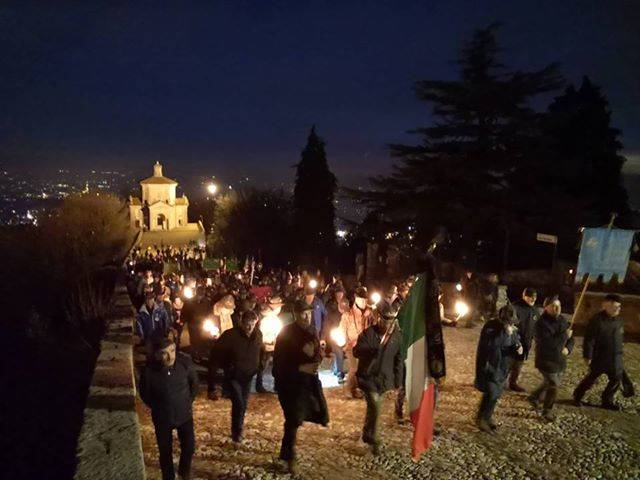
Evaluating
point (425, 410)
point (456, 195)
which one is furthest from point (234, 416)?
point (456, 195)

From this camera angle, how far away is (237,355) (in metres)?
5.88

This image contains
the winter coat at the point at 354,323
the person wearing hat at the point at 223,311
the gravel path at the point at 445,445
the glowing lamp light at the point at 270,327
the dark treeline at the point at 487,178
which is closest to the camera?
the gravel path at the point at 445,445

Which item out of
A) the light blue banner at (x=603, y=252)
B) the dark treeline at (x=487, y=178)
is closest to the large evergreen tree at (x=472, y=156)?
the dark treeline at (x=487, y=178)

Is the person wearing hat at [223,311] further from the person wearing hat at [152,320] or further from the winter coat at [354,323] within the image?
the winter coat at [354,323]

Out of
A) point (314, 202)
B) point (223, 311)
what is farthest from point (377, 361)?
point (314, 202)

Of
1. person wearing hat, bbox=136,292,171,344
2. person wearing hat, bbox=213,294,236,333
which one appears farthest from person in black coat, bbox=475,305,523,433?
person wearing hat, bbox=136,292,171,344

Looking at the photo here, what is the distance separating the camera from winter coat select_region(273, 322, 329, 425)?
206 inches

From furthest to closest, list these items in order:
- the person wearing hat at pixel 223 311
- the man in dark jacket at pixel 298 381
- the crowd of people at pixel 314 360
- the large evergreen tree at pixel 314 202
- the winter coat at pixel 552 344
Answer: the large evergreen tree at pixel 314 202, the person wearing hat at pixel 223 311, the winter coat at pixel 552 344, the man in dark jacket at pixel 298 381, the crowd of people at pixel 314 360

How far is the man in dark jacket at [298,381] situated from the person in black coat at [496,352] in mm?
2178

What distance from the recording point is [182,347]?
1030cm

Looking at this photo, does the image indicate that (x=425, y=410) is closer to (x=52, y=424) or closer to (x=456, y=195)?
(x=52, y=424)

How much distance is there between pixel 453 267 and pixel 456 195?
521 centimetres

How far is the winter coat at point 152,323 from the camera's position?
8.66 metres

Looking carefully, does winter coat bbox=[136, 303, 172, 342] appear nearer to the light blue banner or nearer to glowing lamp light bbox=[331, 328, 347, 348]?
glowing lamp light bbox=[331, 328, 347, 348]
